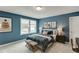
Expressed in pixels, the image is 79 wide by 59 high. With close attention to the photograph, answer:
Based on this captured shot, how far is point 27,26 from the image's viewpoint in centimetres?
148

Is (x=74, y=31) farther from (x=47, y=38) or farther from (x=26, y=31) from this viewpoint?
(x=26, y=31)

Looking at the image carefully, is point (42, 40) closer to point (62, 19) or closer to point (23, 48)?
point (23, 48)

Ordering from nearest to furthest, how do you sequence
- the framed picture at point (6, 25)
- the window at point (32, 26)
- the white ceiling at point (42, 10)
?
the white ceiling at point (42, 10), the framed picture at point (6, 25), the window at point (32, 26)

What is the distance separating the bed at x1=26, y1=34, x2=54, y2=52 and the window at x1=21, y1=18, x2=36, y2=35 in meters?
0.12

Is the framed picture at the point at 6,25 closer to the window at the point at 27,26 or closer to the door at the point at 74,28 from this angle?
the window at the point at 27,26

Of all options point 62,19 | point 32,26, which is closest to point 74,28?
point 62,19

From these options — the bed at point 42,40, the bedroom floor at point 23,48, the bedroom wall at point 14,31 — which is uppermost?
the bedroom wall at point 14,31

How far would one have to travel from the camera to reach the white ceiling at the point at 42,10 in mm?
1279

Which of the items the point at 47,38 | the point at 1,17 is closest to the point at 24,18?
the point at 1,17

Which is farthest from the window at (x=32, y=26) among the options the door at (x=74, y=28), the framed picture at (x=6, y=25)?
the door at (x=74, y=28)

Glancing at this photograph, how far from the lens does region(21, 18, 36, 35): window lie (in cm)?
148

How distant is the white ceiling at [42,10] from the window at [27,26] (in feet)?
0.47
